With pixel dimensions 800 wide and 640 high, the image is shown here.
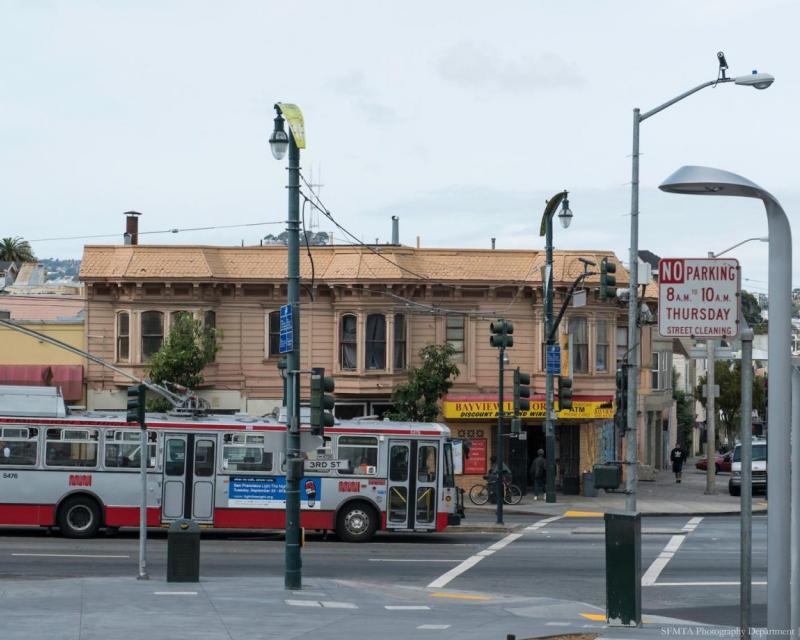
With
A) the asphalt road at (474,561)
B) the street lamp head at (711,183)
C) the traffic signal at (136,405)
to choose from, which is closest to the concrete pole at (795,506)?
the street lamp head at (711,183)

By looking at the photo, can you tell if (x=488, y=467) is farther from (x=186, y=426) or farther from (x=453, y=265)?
(x=186, y=426)

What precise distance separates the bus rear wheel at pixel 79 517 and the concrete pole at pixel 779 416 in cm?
2165

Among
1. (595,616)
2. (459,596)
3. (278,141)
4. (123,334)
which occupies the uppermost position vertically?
(278,141)

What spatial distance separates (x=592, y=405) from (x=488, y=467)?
4.31 metres

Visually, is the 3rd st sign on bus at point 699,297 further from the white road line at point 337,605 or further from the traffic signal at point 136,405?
the traffic signal at point 136,405

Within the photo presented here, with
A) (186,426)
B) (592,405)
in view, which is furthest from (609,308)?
(186,426)

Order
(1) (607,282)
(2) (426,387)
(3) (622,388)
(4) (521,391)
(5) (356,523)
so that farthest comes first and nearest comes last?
(2) (426,387) < (4) (521,391) < (1) (607,282) < (5) (356,523) < (3) (622,388)

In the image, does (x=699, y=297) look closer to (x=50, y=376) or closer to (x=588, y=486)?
(x=588, y=486)

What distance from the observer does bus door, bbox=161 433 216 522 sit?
29594 mm

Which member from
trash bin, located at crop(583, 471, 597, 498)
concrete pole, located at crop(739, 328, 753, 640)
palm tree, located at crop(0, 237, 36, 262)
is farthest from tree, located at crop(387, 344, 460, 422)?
palm tree, located at crop(0, 237, 36, 262)

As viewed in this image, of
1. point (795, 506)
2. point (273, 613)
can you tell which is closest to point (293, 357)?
point (273, 613)

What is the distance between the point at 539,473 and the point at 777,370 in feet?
113

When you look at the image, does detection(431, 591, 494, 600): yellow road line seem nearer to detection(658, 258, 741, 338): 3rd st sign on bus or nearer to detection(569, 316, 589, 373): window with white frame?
detection(658, 258, 741, 338): 3rd st sign on bus

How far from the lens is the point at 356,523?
98.3 feet
